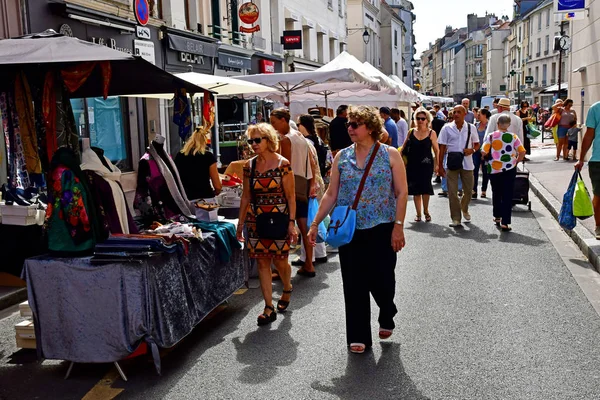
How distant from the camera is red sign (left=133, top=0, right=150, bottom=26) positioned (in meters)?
15.1

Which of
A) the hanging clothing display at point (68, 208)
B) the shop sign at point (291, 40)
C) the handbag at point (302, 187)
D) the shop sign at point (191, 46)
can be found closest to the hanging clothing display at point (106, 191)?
the hanging clothing display at point (68, 208)

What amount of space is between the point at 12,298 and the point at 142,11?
10139mm

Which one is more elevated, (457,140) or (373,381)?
(457,140)

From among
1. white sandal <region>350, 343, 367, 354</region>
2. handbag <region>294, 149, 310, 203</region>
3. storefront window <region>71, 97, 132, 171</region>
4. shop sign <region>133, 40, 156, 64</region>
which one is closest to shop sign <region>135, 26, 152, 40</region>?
shop sign <region>133, 40, 156, 64</region>

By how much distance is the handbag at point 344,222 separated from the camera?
469 cm

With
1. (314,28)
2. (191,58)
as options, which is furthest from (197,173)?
(314,28)

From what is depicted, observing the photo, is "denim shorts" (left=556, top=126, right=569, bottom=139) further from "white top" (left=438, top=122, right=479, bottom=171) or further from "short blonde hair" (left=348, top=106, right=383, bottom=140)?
"short blonde hair" (left=348, top=106, right=383, bottom=140)

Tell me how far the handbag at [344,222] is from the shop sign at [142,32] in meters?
12.0

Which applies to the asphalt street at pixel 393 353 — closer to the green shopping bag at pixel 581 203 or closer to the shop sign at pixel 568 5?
the green shopping bag at pixel 581 203

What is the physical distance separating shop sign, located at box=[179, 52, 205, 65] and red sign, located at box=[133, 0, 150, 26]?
2.11m

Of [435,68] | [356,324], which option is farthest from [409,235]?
[435,68]

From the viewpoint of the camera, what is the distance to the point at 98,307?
181 inches

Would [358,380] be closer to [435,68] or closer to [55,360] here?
[55,360]

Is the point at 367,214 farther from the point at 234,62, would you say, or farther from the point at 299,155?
the point at 234,62
